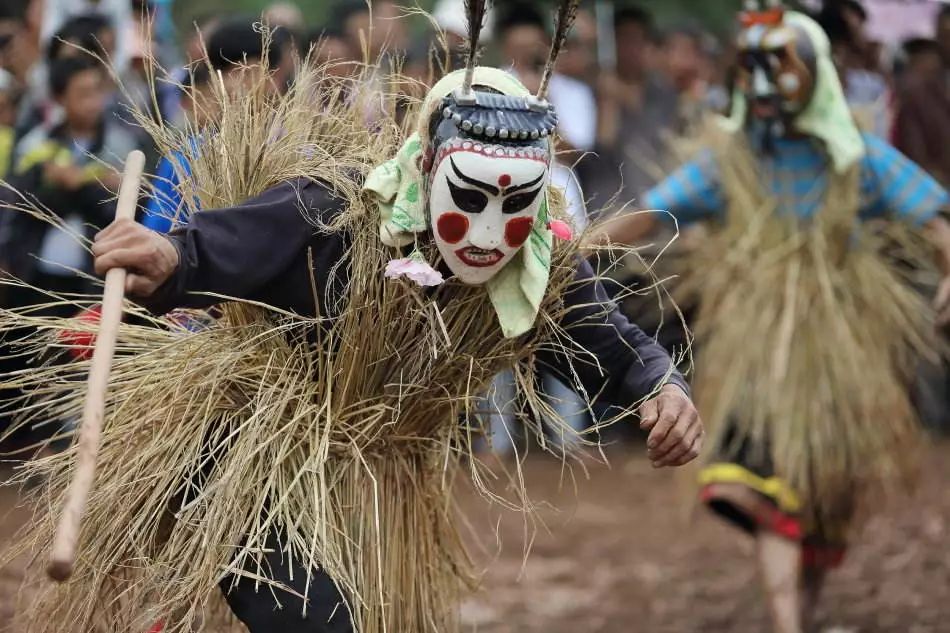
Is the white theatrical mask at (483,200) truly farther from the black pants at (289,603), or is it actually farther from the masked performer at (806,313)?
the masked performer at (806,313)

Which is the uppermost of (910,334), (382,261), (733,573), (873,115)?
(382,261)

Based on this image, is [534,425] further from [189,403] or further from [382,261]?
[189,403]

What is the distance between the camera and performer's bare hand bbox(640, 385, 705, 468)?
312 cm

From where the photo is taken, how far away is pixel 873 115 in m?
5.62

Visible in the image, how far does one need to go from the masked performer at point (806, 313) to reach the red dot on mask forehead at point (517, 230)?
1909 mm

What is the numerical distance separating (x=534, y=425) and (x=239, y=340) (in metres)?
0.66

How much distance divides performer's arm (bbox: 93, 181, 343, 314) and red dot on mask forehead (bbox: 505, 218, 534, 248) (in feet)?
1.26

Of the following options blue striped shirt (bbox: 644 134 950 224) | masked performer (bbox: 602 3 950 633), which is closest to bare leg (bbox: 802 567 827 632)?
masked performer (bbox: 602 3 950 633)

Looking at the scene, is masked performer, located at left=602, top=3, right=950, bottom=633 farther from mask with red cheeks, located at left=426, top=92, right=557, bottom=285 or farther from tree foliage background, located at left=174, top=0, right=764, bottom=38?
tree foliage background, located at left=174, top=0, right=764, bottom=38

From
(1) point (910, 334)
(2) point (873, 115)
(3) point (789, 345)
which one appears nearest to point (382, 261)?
(3) point (789, 345)

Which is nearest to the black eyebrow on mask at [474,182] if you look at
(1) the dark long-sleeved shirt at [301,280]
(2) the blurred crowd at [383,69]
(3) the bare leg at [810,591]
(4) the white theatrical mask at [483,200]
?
(4) the white theatrical mask at [483,200]

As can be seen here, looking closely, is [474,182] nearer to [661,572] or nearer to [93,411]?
[93,411]

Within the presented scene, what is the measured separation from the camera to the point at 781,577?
466 cm

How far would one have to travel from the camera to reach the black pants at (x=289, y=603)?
3.06 metres
